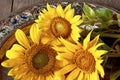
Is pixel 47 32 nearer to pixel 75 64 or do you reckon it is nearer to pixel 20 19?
pixel 75 64

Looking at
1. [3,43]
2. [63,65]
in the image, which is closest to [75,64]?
[63,65]

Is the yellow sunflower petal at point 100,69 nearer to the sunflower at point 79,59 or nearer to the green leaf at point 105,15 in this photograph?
the sunflower at point 79,59

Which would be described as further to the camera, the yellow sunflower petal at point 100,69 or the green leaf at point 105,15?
the green leaf at point 105,15

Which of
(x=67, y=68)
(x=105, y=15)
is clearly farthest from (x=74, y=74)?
(x=105, y=15)

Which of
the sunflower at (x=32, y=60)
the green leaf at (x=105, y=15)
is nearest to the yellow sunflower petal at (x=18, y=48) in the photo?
the sunflower at (x=32, y=60)

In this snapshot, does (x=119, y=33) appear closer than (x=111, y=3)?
Yes

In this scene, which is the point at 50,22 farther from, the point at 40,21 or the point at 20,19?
the point at 20,19
